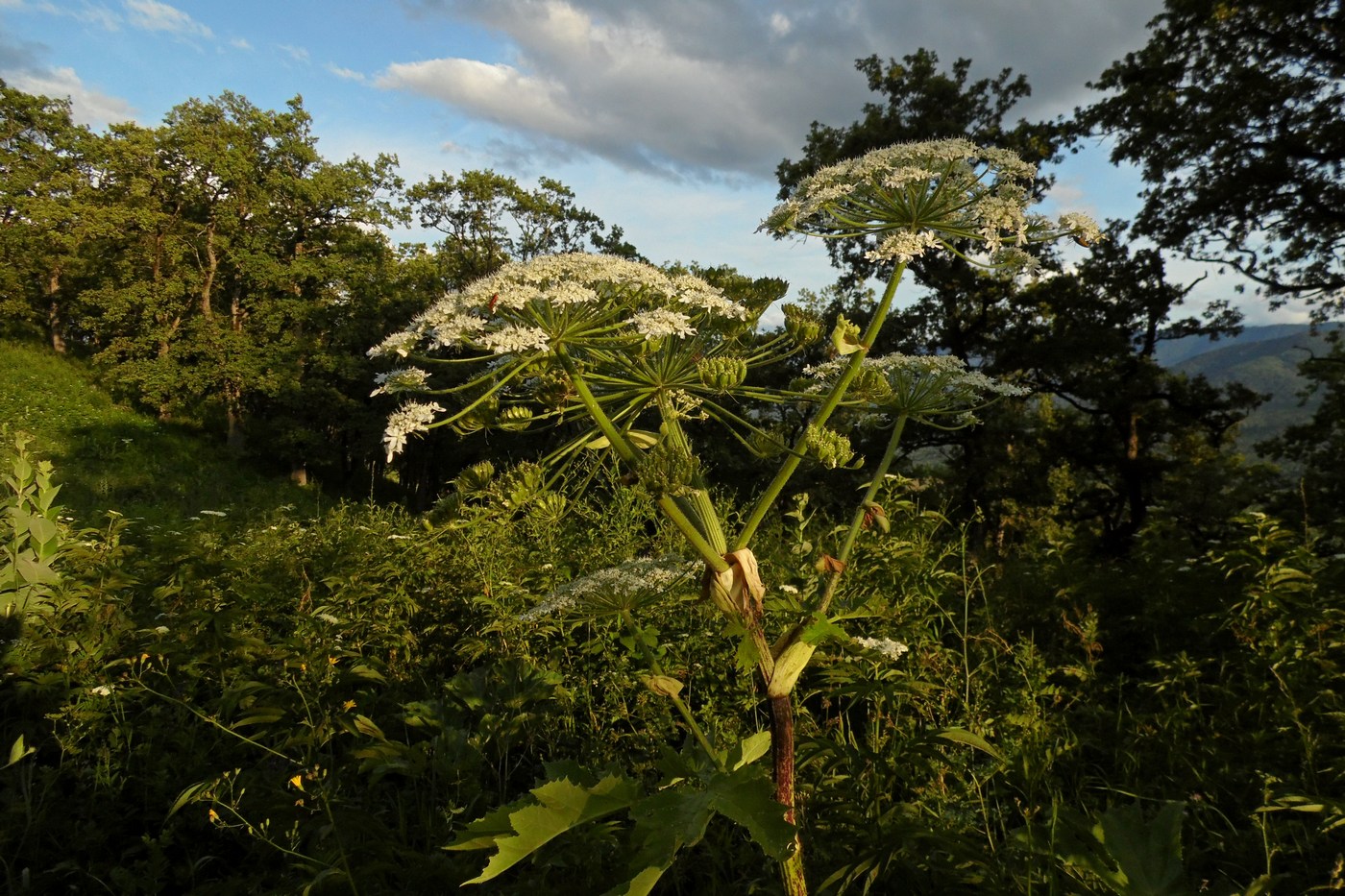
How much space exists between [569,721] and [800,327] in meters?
2.64

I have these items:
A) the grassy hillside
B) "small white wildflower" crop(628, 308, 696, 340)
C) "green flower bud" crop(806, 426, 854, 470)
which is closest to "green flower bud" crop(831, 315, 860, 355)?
"green flower bud" crop(806, 426, 854, 470)

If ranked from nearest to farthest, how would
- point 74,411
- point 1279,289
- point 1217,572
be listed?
point 1217,572 → point 1279,289 → point 74,411

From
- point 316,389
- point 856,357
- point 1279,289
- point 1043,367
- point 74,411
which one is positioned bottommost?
point 74,411

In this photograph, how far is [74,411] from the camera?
91.7 feet

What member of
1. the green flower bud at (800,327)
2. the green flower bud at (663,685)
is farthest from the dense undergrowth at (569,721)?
the green flower bud at (800,327)

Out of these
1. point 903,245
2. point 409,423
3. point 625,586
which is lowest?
point 625,586

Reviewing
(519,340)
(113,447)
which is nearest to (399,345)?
(519,340)

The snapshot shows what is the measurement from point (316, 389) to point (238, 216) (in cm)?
917

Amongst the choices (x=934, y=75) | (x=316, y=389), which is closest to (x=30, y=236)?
(x=316, y=389)

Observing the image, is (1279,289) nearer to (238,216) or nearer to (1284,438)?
(1284,438)

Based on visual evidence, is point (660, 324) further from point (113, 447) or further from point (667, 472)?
point (113, 447)

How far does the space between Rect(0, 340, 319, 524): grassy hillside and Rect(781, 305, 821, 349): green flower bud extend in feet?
67.0

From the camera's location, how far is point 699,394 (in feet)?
7.77

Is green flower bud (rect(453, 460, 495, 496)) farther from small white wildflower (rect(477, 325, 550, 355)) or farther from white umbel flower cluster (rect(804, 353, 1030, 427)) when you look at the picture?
white umbel flower cluster (rect(804, 353, 1030, 427))
